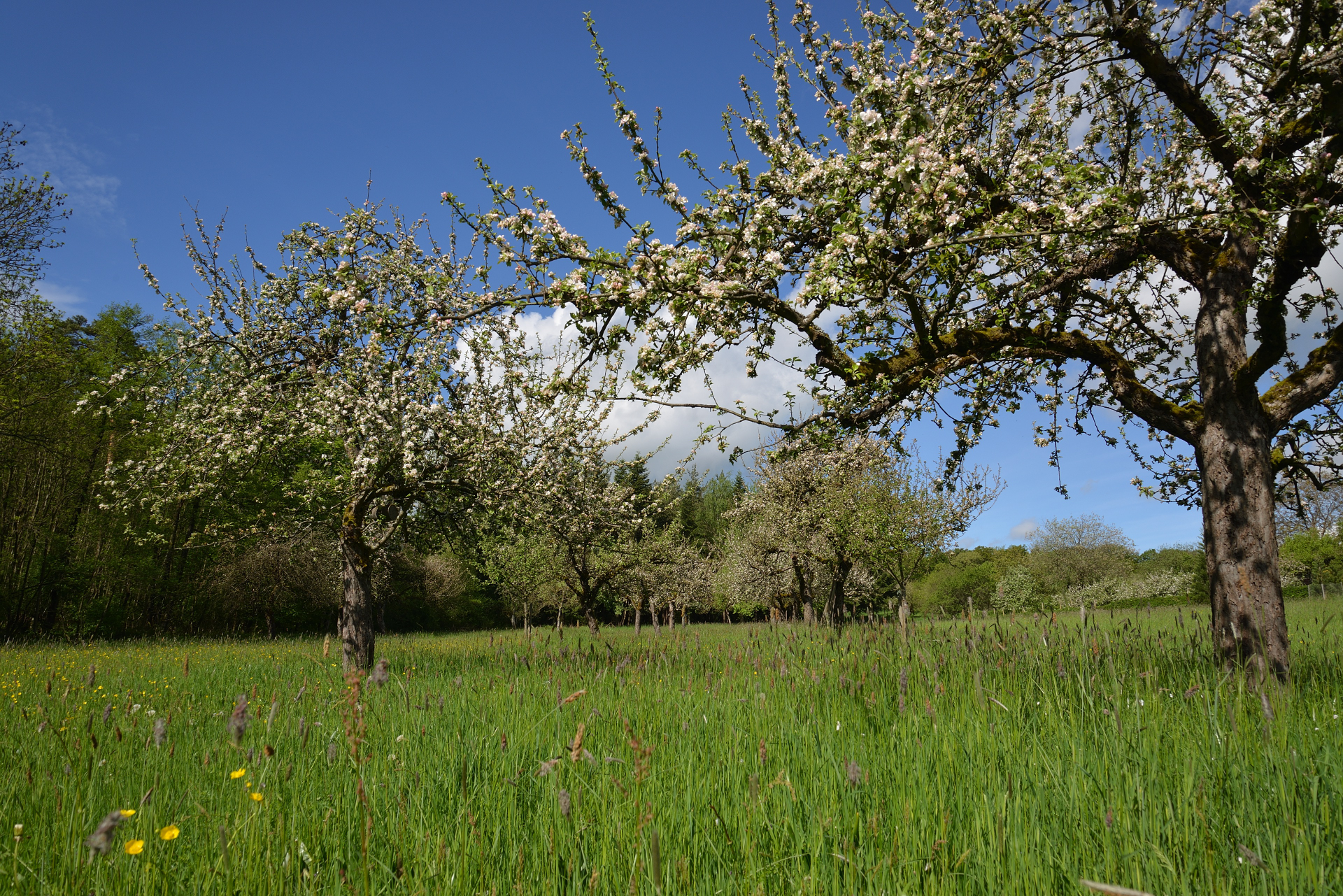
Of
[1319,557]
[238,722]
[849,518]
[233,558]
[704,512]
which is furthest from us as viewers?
[704,512]

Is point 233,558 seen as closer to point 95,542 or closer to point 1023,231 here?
point 95,542

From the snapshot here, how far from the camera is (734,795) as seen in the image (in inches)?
110

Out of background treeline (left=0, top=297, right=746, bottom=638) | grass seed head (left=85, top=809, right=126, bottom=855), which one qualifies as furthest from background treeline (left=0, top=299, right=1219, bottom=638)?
grass seed head (left=85, top=809, right=126, bottom=855)

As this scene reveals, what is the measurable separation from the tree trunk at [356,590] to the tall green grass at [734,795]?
6.05m

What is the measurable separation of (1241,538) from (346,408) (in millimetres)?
11323

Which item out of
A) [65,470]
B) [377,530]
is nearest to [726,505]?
[65,470]

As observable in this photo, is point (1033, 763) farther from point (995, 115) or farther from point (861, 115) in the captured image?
point (995, 115)

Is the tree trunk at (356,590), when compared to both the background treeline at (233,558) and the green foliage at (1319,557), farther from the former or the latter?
the green foliage at (1319,557)

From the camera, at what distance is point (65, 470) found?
26.9 m

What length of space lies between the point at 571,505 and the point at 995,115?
28.2 feet

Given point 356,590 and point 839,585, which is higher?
point 356,590

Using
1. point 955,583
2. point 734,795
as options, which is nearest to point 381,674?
point 734,795

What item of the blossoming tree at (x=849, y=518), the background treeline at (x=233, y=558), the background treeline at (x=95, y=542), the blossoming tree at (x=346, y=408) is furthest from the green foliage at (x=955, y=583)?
the blossoming tree at (x=346, y=408)

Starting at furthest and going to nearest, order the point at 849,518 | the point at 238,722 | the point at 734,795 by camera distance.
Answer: the point at 849,518
the point at 734,795
the point at 238,722
